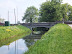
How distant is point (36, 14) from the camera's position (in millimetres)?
75188

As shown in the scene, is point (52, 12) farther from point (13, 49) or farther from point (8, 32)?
point (13, 49)

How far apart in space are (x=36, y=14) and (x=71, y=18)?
2404 cm

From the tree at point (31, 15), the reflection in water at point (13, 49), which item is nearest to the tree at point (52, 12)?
the tree at point (31, 15)

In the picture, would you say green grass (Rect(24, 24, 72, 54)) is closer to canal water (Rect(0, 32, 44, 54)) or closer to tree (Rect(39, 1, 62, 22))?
canal water (Rect(0, 32, 44, 54))

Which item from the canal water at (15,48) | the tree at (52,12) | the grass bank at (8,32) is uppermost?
the tree at (52,12)

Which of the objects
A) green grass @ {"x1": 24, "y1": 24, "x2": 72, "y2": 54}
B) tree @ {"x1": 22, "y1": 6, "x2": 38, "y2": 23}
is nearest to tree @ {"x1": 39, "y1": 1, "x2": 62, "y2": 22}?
tree @ {"x1": 22, "y1": 6, "x2": 38, "y2": 23}

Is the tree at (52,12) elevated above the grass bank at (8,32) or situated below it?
above

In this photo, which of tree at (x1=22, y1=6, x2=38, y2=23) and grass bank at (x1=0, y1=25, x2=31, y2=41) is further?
tree at (x1=22, y1=6, x2=38, y2=23)

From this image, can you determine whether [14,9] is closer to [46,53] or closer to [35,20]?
[35,20]

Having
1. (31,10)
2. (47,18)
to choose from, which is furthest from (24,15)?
(47,18)

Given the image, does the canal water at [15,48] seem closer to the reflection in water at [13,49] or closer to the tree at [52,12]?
the reflection in water at [13,49]

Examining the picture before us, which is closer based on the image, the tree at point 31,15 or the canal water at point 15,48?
the canal water at point 15,48

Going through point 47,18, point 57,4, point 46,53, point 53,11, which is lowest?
point 46,53

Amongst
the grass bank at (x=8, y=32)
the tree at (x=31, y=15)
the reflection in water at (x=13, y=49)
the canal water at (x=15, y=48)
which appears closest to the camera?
the reflection in water at (x=13, y=49)
